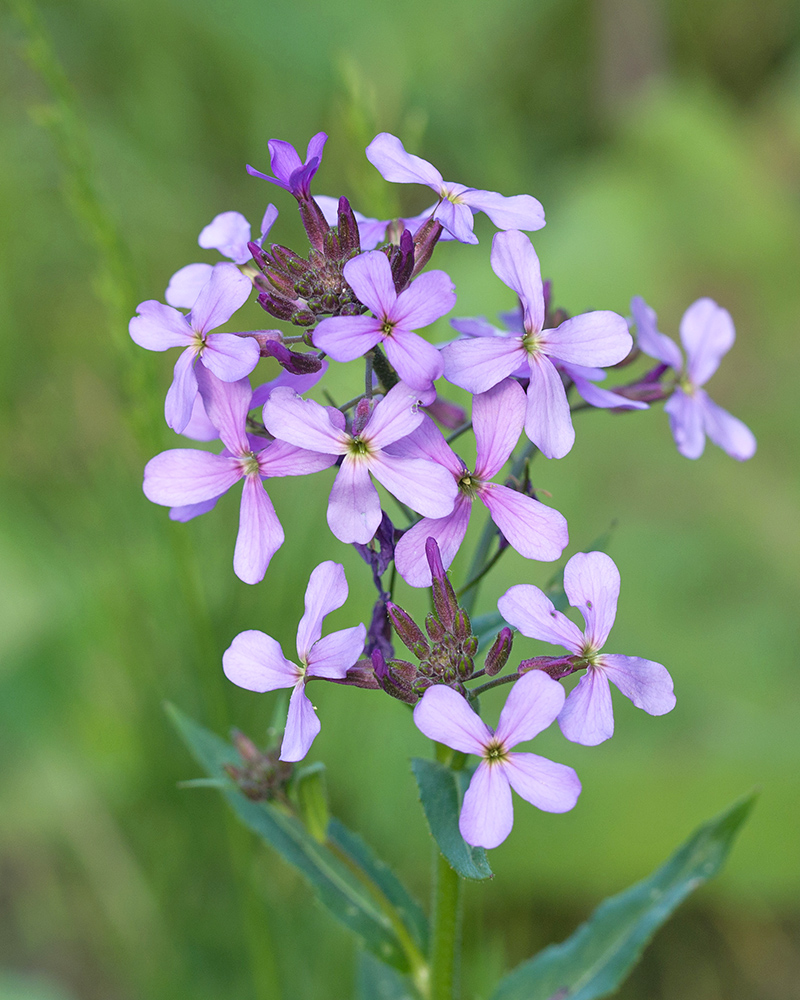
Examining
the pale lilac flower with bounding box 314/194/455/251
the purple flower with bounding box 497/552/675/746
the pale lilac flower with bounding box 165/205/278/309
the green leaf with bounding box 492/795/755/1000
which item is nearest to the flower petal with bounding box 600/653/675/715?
the purple flower with bounding box 497/552/675/746

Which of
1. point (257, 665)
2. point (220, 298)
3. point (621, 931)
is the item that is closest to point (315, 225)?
point (220, 298)

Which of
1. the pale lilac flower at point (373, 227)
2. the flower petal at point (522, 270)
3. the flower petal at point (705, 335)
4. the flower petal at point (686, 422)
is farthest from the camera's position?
the flower petal at point (705, 335)

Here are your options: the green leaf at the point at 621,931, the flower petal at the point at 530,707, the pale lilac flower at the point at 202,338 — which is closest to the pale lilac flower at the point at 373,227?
the pale lilac flower at the point at 202,338

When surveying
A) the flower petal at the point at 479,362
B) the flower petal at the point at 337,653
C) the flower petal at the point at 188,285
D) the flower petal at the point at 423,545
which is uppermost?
the flower petal at the point at 188,285

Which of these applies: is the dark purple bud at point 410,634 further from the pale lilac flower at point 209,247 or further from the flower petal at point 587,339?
the pale lilac flower at point 209,247

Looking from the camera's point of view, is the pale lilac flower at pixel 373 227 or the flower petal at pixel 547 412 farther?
the pale lilac flower at pixel 373 227

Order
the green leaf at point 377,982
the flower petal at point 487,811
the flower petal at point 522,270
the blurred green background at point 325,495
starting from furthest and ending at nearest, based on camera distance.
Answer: the blurred green background at point 325,495
the green leaf at point 377,982
the flower petal at point 522,270
the flower petal at point 487,811
